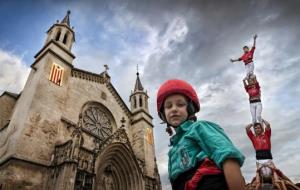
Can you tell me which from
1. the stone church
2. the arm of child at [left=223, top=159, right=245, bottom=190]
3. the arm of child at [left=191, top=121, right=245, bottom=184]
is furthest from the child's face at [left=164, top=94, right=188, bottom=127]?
the stone church

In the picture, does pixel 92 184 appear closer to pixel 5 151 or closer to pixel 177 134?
pixel 5 151

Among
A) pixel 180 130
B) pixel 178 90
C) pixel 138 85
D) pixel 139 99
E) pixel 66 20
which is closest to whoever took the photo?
pixel 180 130

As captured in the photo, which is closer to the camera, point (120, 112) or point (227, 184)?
point (227, 184)

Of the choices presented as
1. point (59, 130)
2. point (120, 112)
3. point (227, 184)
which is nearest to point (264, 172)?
point (227, 184)

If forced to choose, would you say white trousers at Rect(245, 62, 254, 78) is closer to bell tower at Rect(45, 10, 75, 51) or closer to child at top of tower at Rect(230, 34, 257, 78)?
child at top of tower at Rect(230, 34, 257, 78)

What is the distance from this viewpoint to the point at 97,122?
17.0m

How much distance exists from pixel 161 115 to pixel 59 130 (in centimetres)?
1214

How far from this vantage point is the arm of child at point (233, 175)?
1.34 meters

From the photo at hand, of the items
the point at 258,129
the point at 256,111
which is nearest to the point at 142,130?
the point at 256,111

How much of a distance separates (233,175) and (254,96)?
161 inches

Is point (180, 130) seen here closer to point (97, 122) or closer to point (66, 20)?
point (97, 122)

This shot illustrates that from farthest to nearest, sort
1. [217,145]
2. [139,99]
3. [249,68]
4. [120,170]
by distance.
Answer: [139,99] → [120,170] → [249,68] → [217,145]

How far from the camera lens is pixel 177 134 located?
6.42ft

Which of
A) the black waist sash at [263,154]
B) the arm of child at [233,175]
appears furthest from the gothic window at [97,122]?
the arm of child at [233,175]
